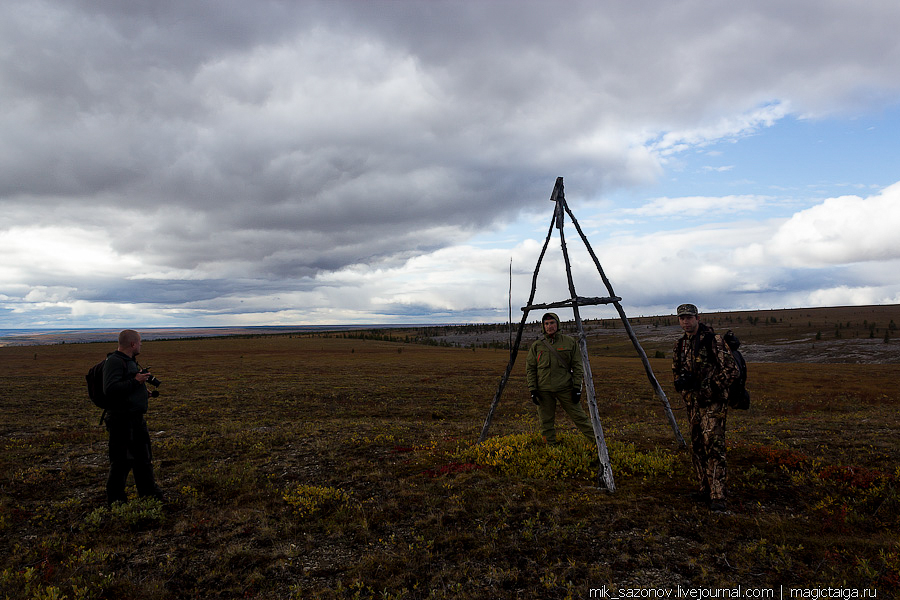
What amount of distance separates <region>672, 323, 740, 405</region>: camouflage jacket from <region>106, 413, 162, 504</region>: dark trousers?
8.73 m

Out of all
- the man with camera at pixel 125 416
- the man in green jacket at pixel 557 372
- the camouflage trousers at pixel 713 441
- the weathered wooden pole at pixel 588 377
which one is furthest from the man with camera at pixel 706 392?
the man with camera at pixel 125 416

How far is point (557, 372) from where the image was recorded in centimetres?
925

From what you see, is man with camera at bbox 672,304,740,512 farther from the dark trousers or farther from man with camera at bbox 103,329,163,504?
the dark trousers

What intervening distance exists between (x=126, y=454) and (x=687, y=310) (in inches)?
372

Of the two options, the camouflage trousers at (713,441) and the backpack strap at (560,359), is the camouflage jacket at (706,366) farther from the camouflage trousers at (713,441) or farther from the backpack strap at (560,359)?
the backpack strap at (560,359)

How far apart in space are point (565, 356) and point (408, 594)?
222 inches

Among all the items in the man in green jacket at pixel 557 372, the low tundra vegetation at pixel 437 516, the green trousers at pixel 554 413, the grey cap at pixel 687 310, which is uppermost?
the grey cap at pixel 687 310

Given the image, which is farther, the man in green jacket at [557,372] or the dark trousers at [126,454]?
the man in green jacket at [557,372]

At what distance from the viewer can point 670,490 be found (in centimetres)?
756

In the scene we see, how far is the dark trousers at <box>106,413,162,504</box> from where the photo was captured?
693 cm

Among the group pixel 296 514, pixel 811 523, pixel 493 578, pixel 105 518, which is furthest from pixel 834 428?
pixel 105 518

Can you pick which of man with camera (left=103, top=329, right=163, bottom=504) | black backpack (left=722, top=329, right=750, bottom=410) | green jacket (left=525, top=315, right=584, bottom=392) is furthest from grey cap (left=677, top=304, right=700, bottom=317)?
man with camera (left=103, top=329, right=163, bottom=504)

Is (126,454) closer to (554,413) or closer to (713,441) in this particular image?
(554,413)

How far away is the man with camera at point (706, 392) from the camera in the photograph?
21.7ft
